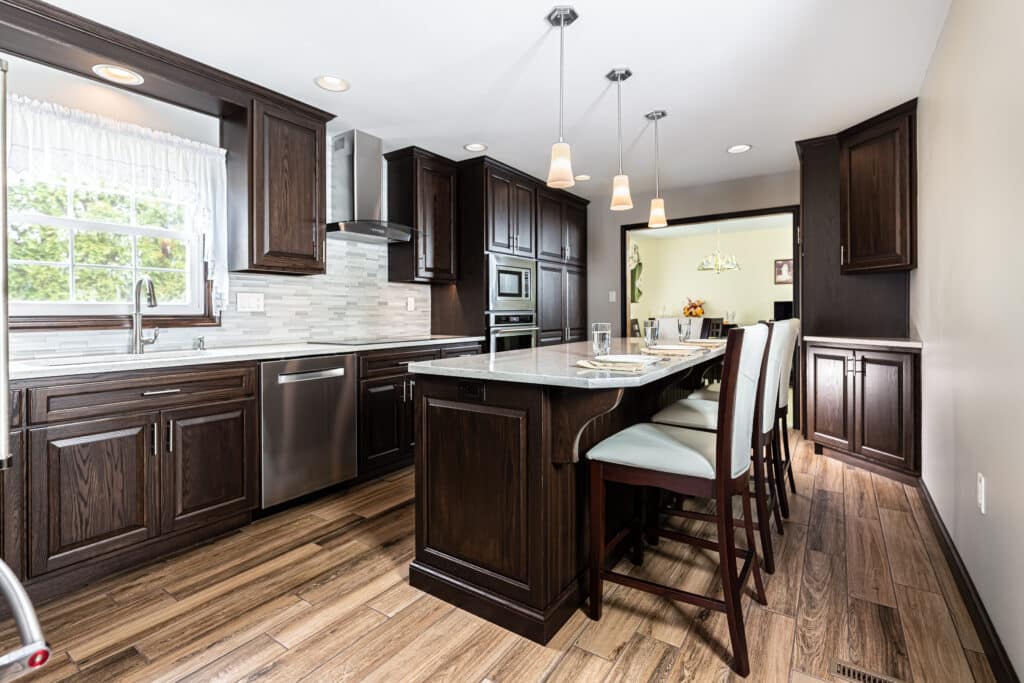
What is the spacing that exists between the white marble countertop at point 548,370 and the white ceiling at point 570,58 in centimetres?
148

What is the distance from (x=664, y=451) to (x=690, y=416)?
66 centimetres

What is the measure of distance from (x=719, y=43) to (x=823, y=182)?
1.98 meters

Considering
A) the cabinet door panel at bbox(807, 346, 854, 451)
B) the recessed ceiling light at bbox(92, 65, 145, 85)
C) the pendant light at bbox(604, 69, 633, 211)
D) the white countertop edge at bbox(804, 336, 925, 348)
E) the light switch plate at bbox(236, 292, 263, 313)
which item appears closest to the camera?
the recessed ceiling light at bbox(92, 65, 145, 85)

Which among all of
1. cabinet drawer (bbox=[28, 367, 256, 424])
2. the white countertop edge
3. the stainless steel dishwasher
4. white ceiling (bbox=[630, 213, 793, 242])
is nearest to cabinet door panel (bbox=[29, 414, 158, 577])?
cabinet drawer (bbox=[28, 367, 256, 424])

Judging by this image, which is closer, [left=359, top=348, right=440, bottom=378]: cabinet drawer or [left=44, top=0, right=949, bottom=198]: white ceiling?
[left=44, top=0, right=949, bottom=198]: white ceiling

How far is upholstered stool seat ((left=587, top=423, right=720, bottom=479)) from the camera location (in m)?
1.62

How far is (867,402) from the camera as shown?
3373 millimetres

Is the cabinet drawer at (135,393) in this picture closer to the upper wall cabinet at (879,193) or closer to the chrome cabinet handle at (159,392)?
the chrome cabinet handle at (159,392)

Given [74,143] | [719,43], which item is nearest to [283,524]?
[74,143]

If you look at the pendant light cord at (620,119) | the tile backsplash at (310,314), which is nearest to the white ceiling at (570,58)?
the pendant light cord at (620,119)

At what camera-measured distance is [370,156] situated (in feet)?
12.3

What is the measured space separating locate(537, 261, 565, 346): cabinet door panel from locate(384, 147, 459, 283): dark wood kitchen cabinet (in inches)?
41.2

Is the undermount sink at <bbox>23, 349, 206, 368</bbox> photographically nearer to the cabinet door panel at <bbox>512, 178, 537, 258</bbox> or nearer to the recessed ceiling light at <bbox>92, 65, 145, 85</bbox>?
the recessed ceiling light at <bbox>92, 65, 145, 85</bbox>

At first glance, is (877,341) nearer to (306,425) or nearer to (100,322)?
(306,425)
